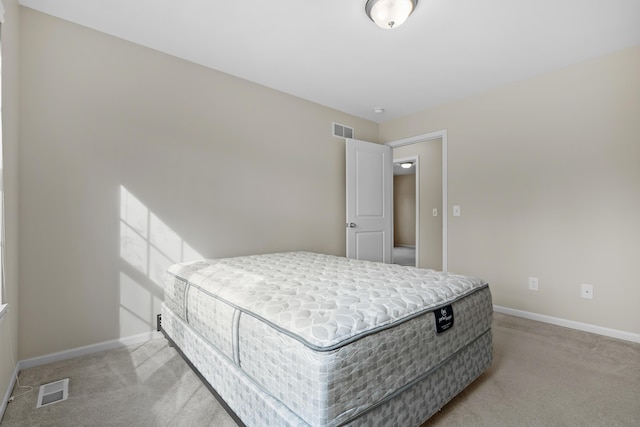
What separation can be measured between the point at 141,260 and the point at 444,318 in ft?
7.47

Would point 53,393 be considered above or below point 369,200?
below

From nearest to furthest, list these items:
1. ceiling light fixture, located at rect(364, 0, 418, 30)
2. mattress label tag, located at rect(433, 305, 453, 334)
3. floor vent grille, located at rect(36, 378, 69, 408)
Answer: mattress label tag, located at rect(433, 305, 453, 334), floor vent grille, located at rect(36, 378, 69, 408), ceiling light fixture, located at rect(364, 0, 418, 30)

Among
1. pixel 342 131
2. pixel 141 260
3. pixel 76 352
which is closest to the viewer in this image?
pixel 76 352

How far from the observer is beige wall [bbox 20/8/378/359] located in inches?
82.0

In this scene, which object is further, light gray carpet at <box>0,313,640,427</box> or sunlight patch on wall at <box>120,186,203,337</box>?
sunlight patch on wall at <box>120,186,203,337</box>

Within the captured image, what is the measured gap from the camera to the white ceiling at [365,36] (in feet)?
6.70

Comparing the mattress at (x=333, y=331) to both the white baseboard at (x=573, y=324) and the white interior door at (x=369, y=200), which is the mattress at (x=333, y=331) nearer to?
the white baseboard at (x=573, y=324)

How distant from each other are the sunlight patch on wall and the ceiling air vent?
92.3 inches

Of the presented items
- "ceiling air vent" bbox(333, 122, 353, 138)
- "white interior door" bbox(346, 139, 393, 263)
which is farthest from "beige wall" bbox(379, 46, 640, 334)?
"ceiling air vent" bbox(333, 122, 353, 138)

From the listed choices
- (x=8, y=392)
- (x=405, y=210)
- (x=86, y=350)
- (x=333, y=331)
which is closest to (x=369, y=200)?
(x=333, y=331)

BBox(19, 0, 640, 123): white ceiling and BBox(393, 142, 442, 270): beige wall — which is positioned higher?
BBox(19, 0, 640, 123): white ceiling

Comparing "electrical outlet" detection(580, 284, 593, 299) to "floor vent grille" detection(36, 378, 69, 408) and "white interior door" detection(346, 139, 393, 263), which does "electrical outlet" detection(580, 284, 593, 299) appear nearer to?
"white interior door" detection(346, 139, 393, 263)

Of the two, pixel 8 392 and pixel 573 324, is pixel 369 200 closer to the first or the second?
pixel 573 324

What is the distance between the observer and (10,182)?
1825mm
